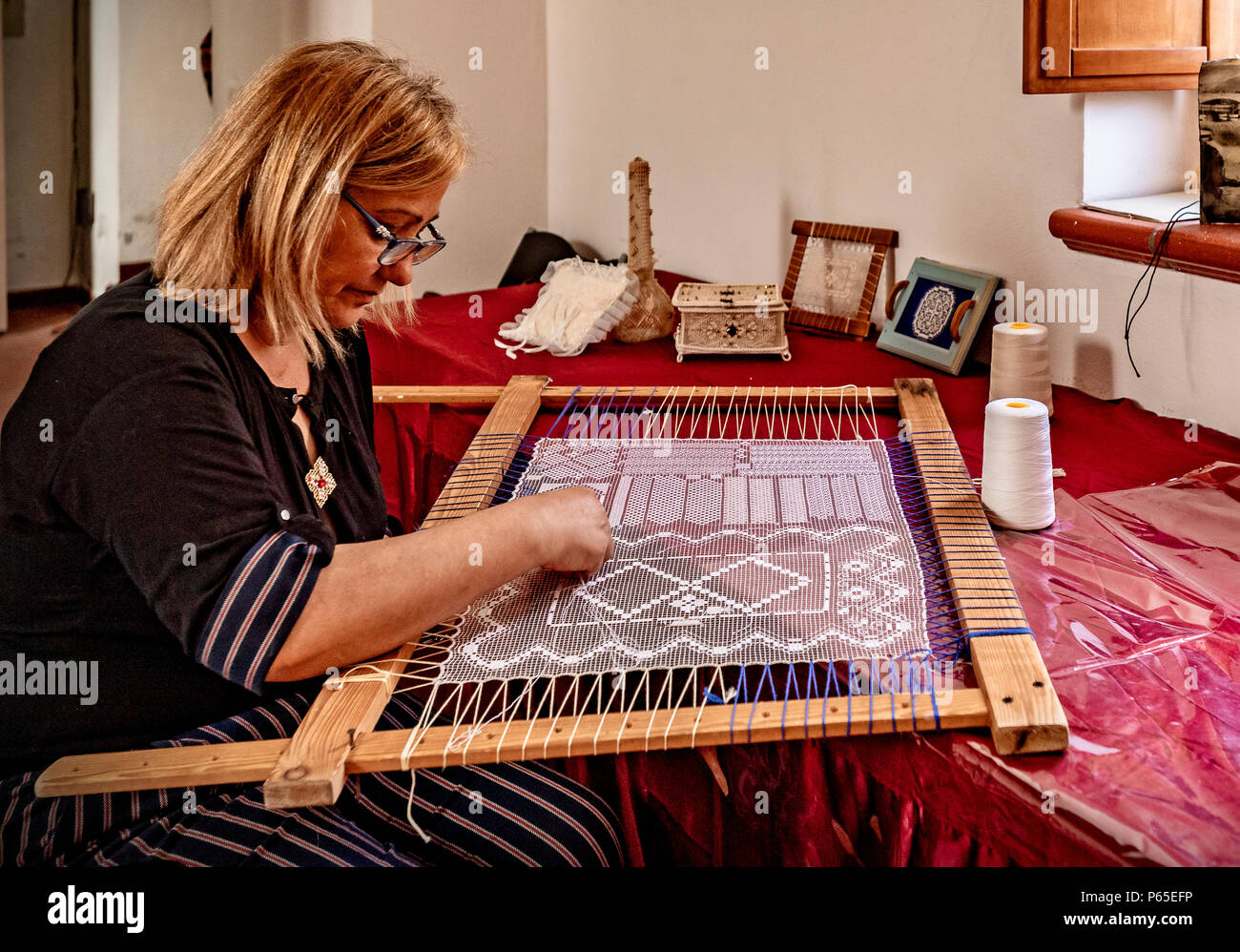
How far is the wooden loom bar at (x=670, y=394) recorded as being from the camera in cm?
193

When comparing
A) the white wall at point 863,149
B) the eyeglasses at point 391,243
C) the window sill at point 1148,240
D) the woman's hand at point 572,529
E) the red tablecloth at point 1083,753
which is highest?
the white wall at point 863,149

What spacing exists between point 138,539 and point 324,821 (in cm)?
31

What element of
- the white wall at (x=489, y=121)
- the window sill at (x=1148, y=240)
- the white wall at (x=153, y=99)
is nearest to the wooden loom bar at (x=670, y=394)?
the window sill at (x=1148, y=240)

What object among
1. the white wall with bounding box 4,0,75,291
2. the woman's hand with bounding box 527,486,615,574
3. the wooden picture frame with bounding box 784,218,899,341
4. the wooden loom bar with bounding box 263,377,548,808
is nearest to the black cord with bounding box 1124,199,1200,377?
the wooden picture frame with bounding box 784,218,899,341

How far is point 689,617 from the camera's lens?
1.17m

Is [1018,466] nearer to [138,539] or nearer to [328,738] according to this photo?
[328,738]

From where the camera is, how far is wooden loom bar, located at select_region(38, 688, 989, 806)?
96 centimetres

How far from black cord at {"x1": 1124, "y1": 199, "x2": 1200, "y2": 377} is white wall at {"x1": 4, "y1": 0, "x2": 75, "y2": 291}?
14.6 feet

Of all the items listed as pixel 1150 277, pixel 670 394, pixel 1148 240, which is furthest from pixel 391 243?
pixel 1150 277

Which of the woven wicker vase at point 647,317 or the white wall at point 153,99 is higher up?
the white wall at point 153,99

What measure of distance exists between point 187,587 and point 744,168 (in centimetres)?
243

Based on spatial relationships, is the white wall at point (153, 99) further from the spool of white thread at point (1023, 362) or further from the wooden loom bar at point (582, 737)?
the wooden loom bar at point (582, 737)

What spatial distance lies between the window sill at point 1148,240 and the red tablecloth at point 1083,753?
0.88 feet
